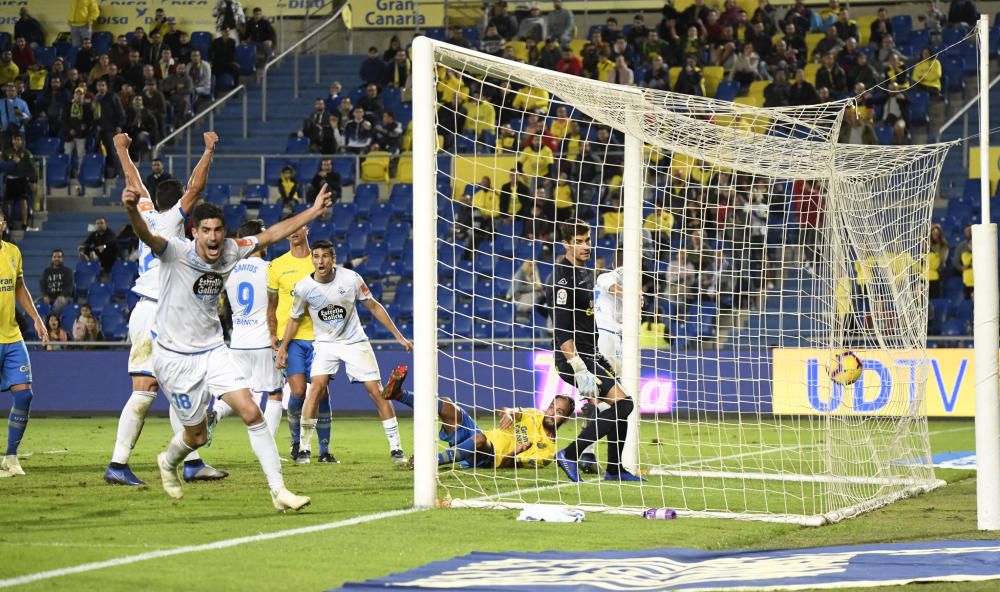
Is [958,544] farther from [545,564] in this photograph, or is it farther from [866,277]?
[866,277]

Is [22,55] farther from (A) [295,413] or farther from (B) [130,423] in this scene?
(B) [130,423]

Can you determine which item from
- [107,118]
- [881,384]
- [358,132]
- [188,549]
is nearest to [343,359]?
[881,384]

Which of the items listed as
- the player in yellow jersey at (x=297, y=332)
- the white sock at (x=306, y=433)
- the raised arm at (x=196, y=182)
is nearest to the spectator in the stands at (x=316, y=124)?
the player in yellow jersey at (x=297, y=332)

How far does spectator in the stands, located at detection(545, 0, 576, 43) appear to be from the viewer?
29.6m

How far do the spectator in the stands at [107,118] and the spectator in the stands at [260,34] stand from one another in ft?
12.7

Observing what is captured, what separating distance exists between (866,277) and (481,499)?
455 centimetres

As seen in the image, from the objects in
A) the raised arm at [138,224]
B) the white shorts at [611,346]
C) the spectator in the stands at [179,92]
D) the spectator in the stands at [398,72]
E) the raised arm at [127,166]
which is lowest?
the white shorts at [611,346]

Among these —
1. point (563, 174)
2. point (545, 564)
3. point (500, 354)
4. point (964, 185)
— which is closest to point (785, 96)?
point (964, 185)

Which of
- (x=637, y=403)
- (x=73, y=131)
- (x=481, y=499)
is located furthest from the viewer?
(x=73, y=131)

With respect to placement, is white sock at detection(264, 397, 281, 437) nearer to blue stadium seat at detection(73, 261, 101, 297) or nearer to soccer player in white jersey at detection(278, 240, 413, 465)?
soccer player in white jersey at detection(278, 240, 413, 465)

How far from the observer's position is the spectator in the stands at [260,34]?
99.8ft

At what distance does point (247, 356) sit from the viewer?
13.2 m

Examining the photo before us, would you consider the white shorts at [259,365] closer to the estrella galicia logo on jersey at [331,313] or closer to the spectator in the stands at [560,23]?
the estrella galicia logo on jersey at [331,313]

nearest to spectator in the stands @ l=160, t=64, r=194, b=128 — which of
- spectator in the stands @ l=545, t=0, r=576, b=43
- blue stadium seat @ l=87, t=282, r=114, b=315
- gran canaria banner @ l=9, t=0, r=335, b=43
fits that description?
gran canaria banner @ l=9, t=0, r=335, b=43
